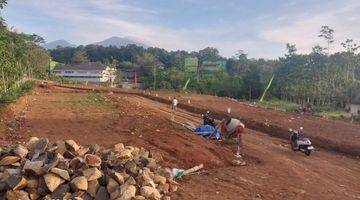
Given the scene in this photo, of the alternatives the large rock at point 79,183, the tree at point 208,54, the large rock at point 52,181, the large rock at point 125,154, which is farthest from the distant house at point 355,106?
the tree at point 208,54

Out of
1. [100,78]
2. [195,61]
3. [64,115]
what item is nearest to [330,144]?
[64,115]

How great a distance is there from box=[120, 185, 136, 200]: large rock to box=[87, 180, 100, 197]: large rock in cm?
62

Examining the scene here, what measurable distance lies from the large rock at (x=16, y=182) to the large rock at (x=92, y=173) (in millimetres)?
1362

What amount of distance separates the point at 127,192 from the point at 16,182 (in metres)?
2.54

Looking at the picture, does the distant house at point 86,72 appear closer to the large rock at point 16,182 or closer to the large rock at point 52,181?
the large rock at point 16,182

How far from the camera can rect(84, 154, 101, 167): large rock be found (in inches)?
422

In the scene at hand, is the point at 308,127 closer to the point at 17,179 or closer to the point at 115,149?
the point at 115,149

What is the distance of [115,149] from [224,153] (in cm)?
530

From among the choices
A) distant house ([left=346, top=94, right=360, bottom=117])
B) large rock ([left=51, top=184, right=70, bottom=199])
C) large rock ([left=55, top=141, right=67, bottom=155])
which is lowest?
distant house ([left=346, top=94, right=360, bottom=117])

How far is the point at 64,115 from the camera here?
1064 inches

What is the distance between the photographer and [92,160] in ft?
35.3

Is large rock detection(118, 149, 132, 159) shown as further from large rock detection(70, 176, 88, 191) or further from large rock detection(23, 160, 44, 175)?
large rock detection(23, 160, 44, 175)

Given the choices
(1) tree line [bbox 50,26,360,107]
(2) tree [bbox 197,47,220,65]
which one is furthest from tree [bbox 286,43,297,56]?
(2) tree [bbox 197,47,220,65]

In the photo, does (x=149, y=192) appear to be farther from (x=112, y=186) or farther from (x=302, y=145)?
(x=302, y=145)
